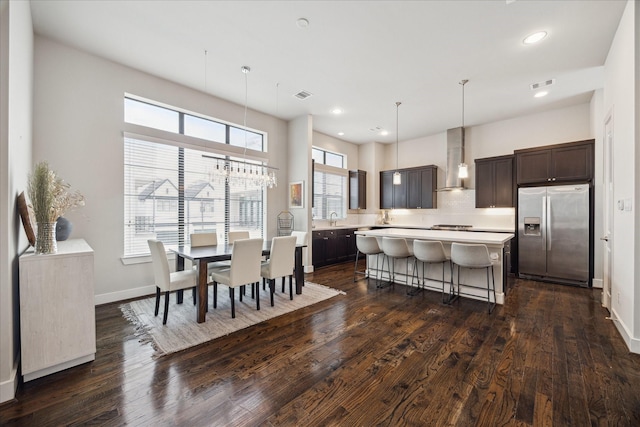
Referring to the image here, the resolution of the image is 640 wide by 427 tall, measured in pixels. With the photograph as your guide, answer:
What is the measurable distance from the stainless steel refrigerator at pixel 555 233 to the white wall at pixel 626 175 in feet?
5.49

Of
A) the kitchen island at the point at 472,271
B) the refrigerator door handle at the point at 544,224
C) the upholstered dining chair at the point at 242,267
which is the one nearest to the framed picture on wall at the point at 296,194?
the kitchen island at the point at 472,271

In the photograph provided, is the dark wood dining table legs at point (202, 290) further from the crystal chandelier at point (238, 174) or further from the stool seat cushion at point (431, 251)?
the stool seat cushion at point (431, 251)

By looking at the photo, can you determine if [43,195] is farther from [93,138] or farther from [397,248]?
[397,248]

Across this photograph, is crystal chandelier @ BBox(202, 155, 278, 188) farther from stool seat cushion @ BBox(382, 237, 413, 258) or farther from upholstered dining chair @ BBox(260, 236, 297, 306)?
stool seat cushion @ BBox(382, 237, 413, 258)

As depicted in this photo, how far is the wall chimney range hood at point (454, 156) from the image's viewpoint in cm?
630

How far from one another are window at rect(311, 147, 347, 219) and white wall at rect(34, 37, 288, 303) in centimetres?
330

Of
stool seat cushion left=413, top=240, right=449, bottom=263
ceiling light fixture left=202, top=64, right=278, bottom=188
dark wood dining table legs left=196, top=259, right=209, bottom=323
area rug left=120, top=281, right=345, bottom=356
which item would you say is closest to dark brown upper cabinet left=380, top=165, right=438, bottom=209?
stool seat cushion left=413, top=240, right=449, bottom=263

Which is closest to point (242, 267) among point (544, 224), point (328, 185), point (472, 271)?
point (472, 271)

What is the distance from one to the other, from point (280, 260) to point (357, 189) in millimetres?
4469

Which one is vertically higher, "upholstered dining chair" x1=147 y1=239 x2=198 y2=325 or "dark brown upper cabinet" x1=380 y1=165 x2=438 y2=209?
"dark brown upper cabinet" x1=380 y1=165 x2=438 y2=209

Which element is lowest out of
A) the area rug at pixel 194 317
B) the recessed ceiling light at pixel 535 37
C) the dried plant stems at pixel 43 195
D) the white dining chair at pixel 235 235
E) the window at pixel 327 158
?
the area rug at pixel 194 317

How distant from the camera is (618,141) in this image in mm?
2910

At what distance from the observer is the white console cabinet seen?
1975 millimetres

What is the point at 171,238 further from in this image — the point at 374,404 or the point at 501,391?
the point at 501,391
